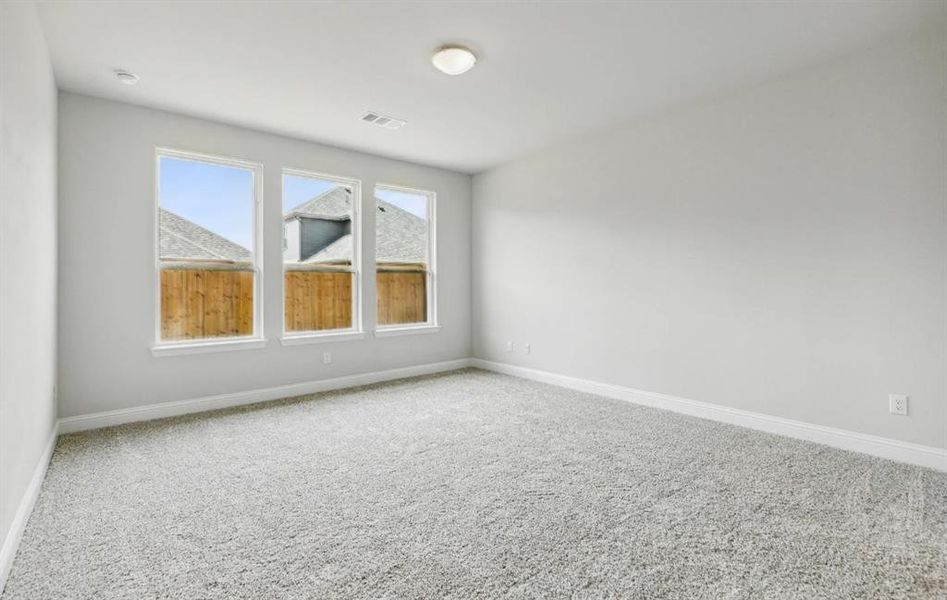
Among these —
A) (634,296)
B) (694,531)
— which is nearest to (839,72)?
(634,296)

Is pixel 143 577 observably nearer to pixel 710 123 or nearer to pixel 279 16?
pixel 279 16

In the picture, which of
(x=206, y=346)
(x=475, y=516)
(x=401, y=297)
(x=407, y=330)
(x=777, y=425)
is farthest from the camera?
(x=401, y=297)

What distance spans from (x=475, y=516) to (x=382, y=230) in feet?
12.6

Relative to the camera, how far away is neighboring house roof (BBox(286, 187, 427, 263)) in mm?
4934

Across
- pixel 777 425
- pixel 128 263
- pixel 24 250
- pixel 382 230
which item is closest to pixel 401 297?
pixel 382 230

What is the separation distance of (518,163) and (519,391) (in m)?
2.63

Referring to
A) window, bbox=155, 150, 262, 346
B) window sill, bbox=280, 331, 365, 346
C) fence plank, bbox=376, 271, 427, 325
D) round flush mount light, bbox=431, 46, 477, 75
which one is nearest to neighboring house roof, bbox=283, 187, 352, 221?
window, bbox=155, 150, 262, 346

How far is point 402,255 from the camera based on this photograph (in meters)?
5.61

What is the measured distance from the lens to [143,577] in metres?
1.76

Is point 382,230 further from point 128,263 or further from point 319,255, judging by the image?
point 128,263

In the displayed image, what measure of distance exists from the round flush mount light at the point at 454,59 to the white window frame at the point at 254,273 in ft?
7.60

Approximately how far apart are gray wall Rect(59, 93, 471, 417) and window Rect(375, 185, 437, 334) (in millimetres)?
955

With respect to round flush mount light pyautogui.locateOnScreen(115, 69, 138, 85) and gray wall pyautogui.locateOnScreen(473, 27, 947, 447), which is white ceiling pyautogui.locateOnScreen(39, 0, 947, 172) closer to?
round flush mount light pyautogui.locateOnScreen(115, 69, 138, 85)

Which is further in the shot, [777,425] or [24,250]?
[777,425]
